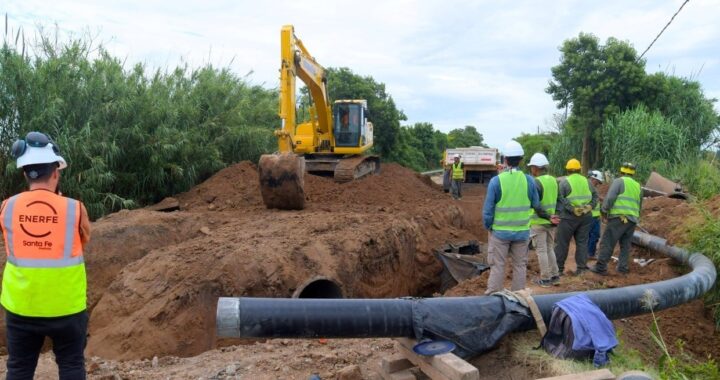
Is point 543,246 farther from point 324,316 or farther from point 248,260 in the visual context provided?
point 324,316

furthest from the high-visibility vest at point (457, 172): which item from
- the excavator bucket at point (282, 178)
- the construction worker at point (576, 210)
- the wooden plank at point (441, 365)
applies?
the wooden plank at point (441, 365)

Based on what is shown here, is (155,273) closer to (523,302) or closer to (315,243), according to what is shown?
(315,243)

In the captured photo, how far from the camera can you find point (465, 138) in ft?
224

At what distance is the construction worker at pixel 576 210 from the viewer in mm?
7652

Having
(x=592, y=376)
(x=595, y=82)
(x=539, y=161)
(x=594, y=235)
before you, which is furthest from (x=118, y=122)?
(x=595, y=82)

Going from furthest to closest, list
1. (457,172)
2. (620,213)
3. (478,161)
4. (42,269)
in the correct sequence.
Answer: (478,161), (457,172), (620,213), (42,269)

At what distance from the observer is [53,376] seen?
15.1 feet

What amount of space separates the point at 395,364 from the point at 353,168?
11.3m

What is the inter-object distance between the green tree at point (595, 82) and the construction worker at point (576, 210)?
17325mm

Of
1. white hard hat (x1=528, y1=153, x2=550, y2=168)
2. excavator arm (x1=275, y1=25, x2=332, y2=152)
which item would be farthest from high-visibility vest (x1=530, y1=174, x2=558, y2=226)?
excavator arm (x1=275, y1=25, x2=332, y2=152)

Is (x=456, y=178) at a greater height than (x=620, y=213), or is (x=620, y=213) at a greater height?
(x=620, y=213)

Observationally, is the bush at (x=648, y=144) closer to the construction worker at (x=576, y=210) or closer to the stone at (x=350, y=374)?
the construction worker at (x=576, y=210)

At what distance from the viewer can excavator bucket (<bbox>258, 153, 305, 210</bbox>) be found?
11.2 metres

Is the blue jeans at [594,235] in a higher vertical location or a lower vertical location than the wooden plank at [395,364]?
higher
